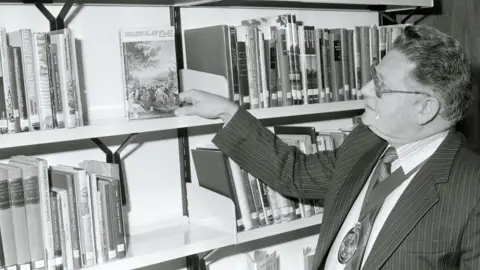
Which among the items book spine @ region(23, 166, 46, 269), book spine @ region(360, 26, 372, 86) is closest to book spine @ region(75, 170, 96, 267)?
book spine @ region(23, 166, 46, 269)

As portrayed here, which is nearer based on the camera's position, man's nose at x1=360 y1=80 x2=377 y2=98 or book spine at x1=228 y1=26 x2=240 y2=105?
man's nose at x1=360 y1=80 x2=377 y2=98

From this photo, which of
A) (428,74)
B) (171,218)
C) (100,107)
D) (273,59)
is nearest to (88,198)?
(100,107)

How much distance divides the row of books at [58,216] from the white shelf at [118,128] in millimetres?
79

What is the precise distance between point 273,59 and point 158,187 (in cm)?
61

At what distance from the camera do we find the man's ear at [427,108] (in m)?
1.61

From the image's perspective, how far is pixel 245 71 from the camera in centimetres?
200

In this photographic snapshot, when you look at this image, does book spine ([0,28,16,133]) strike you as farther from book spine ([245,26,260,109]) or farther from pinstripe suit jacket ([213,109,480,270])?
book spine ([245,26,260,109])

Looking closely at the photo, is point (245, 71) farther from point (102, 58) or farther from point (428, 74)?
point (428, 74)

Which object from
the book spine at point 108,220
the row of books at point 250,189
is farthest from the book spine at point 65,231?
the row of books at point 250,189

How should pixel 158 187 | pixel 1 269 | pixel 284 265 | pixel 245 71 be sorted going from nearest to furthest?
1. pixel 1 269
2. pixel 245 71
3. pixel 158 187
4. pixel 284 265

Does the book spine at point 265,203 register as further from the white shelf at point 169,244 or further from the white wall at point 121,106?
the white wall at point 121,106

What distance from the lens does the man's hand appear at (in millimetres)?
1843

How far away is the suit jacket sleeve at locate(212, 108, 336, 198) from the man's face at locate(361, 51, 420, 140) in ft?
1.03

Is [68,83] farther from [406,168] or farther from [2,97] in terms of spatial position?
[406,168]
